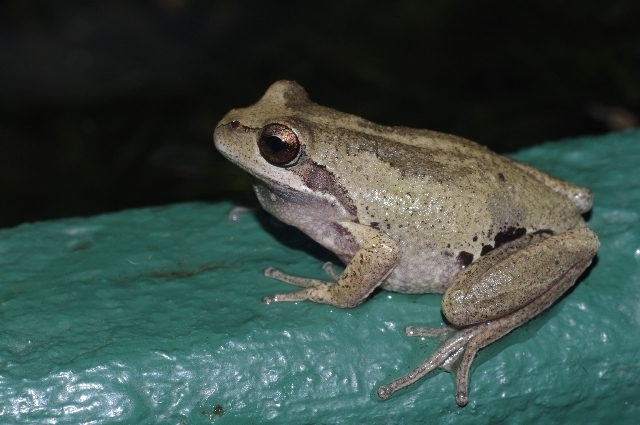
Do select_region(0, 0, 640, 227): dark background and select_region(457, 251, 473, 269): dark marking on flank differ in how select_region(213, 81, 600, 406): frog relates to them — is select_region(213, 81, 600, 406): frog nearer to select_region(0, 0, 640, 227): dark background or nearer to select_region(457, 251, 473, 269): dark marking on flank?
select_region(457, 251, 473, 269): dark marking on flank

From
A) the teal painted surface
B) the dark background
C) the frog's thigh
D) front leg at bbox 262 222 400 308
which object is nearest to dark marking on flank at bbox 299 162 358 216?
front leg at bbox 262 222 400 308

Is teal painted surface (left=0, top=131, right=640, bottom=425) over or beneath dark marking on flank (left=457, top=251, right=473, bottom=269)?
beneath

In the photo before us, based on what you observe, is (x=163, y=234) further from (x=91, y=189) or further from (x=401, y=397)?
(x=91, y=189)

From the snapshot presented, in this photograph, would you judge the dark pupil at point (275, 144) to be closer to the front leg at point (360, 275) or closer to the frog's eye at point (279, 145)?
the frog's eye at point (279, 145)

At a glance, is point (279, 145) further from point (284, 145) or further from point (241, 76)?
point (241, 76)

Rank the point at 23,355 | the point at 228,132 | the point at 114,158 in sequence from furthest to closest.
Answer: the point at 114,158
the point at 228,132
the point at 23,355

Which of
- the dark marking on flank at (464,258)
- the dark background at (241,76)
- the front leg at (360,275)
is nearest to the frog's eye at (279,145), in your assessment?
the front leg at (360,275)

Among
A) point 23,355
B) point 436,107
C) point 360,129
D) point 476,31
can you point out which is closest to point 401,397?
point 360,129
